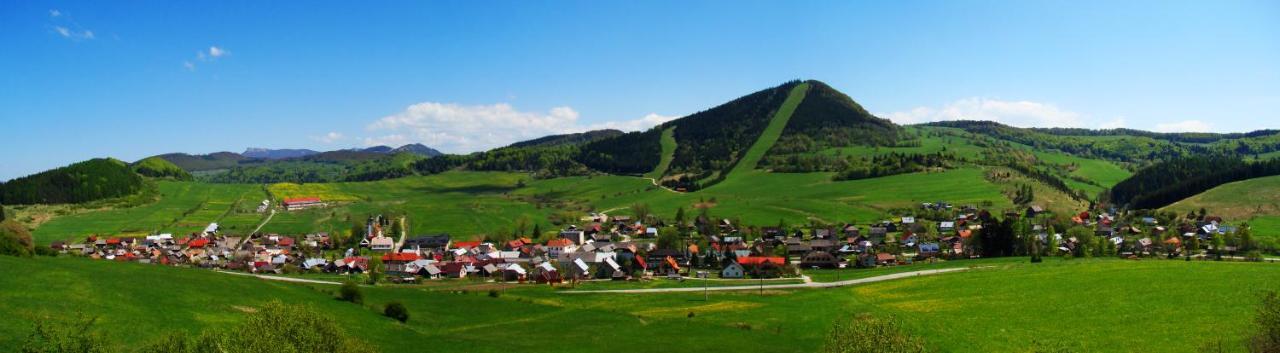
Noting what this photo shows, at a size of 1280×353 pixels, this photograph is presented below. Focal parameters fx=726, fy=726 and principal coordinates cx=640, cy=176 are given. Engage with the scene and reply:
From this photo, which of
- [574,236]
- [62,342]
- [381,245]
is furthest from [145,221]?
[62,342]

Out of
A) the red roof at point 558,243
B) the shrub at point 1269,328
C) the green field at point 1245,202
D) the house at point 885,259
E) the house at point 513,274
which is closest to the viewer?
the shrub at point 1269,328

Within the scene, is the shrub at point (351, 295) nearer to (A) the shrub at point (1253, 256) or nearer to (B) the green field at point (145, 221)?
(A) the shrub at point (1253, 256)

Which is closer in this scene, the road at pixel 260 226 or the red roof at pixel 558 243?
the red roof at pixel 558 243

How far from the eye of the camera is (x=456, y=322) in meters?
61.6

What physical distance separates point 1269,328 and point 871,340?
20179 millimetres

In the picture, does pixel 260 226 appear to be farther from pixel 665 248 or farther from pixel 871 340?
pixel 871 340

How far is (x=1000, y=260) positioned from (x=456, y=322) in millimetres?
75607

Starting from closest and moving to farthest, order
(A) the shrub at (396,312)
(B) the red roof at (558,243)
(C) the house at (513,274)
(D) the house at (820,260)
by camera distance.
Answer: (A) the shrub at (396,312)
(C) the house at (513,274)
(D) the house at (820,260)
(B) the red roof at (558,243)

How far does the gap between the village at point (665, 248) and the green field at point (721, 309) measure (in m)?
26.0

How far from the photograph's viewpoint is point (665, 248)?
126 meters

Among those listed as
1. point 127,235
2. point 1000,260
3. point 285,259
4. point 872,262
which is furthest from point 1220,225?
point 127,235

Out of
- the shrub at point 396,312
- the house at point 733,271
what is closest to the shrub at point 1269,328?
the shrub at point 396,312

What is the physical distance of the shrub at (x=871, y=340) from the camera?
29.2 m

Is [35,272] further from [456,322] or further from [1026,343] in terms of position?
[1026,343]
